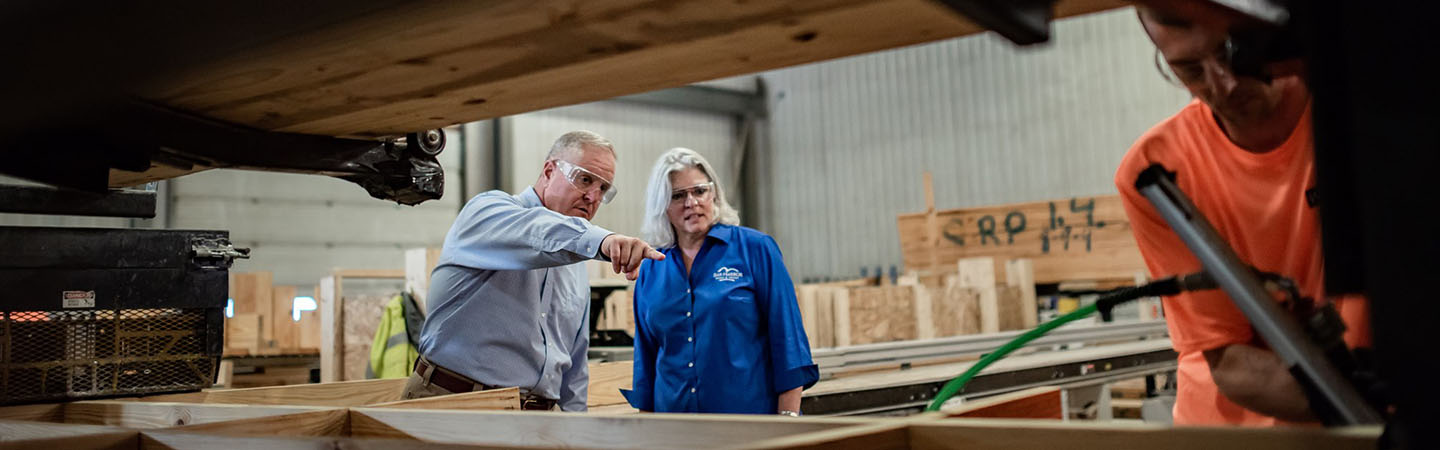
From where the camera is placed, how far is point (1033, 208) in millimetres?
8977

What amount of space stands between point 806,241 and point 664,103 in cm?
280

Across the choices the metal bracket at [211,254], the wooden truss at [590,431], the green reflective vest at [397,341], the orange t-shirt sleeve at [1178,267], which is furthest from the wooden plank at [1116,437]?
the green reflective vest at [397,341]

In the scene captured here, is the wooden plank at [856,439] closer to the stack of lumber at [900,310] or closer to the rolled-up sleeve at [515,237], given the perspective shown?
the rolled-up sleeve at [515,237]

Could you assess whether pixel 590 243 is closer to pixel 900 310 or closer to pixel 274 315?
pixel 900 310

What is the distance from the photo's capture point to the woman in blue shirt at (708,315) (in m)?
3.37

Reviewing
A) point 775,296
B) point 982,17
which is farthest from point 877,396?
point 982,17

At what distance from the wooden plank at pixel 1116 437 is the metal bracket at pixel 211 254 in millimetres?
1704

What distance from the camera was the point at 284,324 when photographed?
8016 mm

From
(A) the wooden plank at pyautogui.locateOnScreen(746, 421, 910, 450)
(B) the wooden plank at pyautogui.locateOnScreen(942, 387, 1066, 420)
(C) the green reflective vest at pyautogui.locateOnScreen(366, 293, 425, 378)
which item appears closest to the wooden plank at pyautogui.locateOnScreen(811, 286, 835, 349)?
(C) the green reflective vest at pyautogui.locateOnScreen(366, 293, 425, 378)

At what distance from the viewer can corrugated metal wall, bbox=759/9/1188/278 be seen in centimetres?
1219

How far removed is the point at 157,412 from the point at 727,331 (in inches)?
68.6

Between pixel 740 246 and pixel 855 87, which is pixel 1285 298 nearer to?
pixel 740 246

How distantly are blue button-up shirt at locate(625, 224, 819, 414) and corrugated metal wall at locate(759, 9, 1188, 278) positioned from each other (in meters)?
9.06

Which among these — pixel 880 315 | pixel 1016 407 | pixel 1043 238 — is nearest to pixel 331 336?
pixel 880 315
